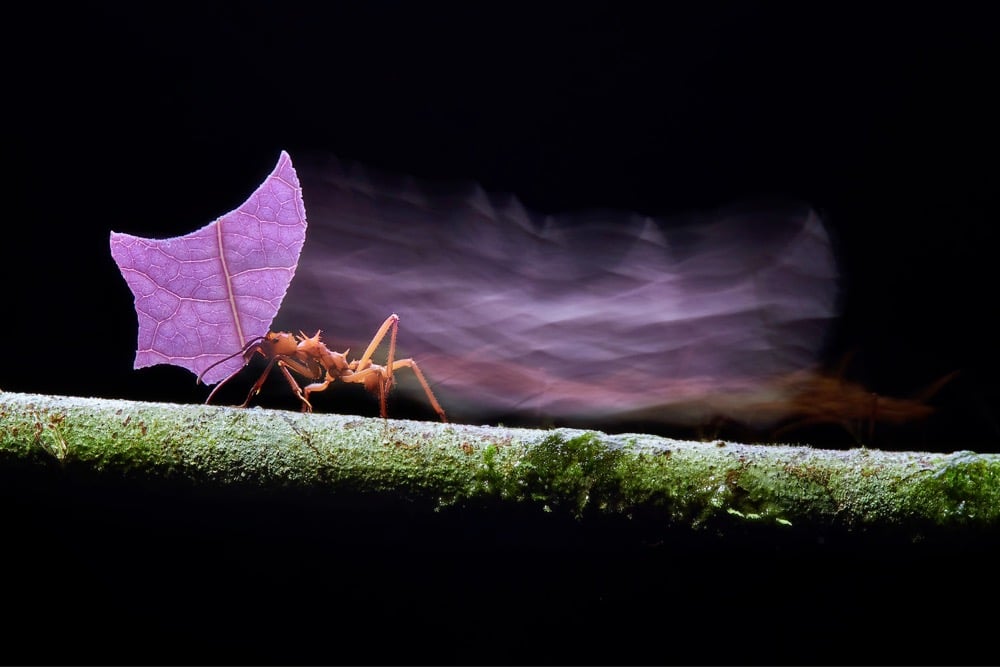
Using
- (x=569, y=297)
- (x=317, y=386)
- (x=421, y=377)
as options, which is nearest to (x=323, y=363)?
(x=317, y=386)

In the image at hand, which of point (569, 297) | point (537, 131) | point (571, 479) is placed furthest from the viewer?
point (537, 131)

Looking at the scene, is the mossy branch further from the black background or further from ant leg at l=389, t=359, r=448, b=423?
the black background

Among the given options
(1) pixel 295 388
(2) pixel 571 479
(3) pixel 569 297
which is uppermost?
(3) pixel 569 297

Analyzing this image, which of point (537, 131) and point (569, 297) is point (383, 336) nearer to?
point (569, 297)

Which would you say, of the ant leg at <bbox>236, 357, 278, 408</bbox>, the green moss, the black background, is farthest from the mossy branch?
the black background

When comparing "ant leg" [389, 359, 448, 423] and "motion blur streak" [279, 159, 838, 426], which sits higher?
"motion blur streak" [279, 159, 838, 426]

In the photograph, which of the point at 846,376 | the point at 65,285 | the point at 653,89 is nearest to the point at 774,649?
the point at 846,376
